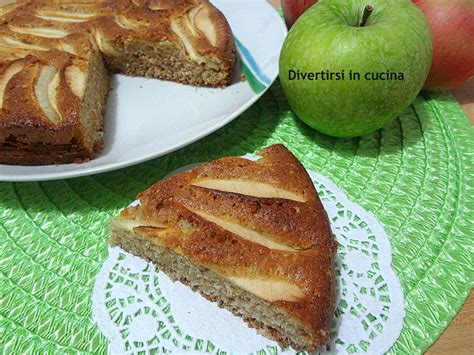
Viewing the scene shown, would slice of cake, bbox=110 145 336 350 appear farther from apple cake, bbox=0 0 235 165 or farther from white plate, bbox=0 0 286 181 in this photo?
apple cake, bbox=0 0 235 165

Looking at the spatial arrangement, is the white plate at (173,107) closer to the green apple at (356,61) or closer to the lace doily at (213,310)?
the green apple at (356,61)

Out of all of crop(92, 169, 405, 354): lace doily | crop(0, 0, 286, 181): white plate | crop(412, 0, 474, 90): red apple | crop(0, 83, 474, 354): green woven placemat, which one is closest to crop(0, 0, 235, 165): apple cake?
crop(0, 0, 286, 181): white plate

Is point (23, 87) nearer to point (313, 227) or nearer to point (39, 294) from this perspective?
point (39, 294)

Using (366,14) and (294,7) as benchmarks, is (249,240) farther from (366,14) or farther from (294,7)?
(294,7)

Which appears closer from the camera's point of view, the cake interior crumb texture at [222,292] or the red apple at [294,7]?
the cake interior crumb texture at [222,292]

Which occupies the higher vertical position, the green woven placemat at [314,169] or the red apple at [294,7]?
the red apple at [294,7]

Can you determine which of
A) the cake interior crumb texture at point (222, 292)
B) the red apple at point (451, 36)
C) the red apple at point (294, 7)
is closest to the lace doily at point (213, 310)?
the cake interior crumb texture at point (222, 292)
